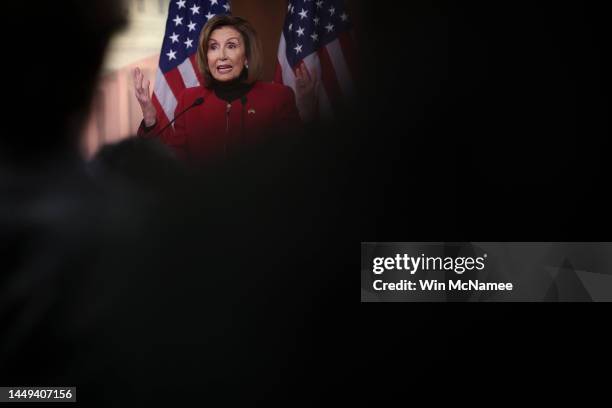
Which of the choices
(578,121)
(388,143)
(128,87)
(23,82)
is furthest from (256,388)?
Result: (578,121)

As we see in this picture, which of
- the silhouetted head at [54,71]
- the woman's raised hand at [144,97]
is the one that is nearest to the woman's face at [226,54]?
the woman's raised hand at [144,97]

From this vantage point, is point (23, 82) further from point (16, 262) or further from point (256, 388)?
point (256, 388)

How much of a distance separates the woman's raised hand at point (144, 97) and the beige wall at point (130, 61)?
0.9 inches

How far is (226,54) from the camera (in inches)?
93.1

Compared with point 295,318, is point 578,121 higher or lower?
higher

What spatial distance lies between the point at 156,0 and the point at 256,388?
5.47ft

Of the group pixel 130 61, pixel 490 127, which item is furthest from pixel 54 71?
pixel 490 127

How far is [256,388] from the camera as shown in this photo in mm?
2410

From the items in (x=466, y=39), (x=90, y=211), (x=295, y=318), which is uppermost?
(x=466, y=39)

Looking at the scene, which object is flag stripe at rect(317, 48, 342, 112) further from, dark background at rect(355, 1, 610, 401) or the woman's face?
the woman's face

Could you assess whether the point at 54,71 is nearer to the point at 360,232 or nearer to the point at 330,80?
the point at 330,80

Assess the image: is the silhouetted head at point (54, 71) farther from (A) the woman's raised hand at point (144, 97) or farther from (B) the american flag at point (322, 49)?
(B) the american flag at point (322, 49)

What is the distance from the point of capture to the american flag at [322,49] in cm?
237

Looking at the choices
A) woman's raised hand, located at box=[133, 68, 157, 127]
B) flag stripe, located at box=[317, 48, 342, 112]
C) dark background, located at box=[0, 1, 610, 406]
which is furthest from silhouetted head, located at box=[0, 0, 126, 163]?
flag stripe, located at box=[317, 48, 342, 112]
